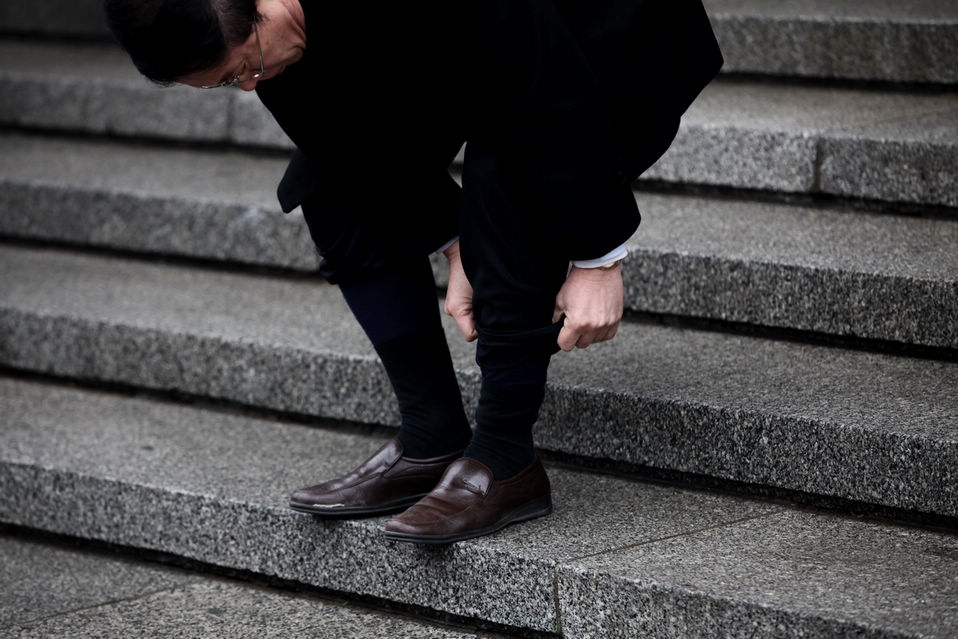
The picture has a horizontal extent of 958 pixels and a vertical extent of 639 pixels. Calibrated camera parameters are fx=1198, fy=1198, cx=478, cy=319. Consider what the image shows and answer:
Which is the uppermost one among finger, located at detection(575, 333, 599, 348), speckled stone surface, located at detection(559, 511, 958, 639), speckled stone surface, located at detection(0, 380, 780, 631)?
finger, located at detection(575, 333, 599, 348)

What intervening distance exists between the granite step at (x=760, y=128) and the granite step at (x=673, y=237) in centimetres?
8

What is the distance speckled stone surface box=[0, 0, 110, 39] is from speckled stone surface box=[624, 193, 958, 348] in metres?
2.93

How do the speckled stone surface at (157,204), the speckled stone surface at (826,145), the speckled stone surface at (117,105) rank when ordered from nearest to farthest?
the speckled stone surface at (826,145)
the speckled stone surface at (157,204)
the speckled stone surface at (117,105)

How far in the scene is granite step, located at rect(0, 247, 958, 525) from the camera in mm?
2498

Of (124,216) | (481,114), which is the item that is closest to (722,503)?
(481,114)

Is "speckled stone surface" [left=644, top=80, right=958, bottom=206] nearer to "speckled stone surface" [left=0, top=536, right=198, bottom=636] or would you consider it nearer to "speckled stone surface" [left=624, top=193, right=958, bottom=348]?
"speckled stone surface" [left=624, top=193, right=958, bottom=348]

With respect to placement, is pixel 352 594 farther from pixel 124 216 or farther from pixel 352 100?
pixel 124 216

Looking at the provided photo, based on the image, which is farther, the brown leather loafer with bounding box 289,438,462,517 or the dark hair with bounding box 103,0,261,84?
the brown leather loafer with bounding box 289,438,462,517

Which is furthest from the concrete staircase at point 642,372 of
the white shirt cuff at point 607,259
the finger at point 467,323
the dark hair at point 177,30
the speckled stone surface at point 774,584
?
the dark hair at point 177,30

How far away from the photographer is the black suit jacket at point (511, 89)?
209 cm

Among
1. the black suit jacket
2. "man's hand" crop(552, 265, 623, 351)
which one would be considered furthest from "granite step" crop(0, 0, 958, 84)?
"man's hand" crop(552, 265, 623, 351)

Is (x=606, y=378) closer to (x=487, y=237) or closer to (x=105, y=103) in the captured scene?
(x=487, y=237)

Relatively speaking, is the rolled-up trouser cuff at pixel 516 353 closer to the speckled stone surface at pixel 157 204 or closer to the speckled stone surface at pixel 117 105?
the speckled stone surface at pixel 157 204

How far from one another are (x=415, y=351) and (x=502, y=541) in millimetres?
432
